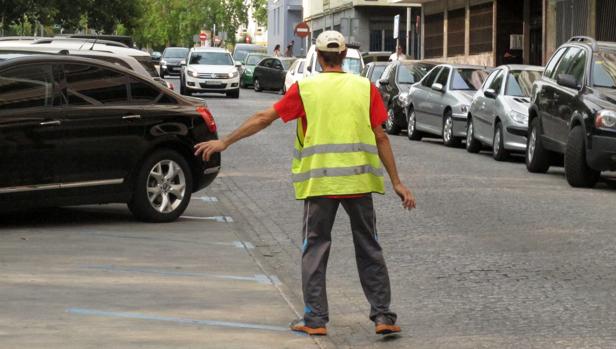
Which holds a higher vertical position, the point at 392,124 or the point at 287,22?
the point at 287,22

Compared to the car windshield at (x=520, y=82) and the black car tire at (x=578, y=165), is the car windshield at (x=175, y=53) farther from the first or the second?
the black car tire at (x=578, y=165)

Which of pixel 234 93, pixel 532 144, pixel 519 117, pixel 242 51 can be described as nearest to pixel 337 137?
pixel 532 144

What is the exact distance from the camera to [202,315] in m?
8.73

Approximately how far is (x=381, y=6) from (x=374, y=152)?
64.4m

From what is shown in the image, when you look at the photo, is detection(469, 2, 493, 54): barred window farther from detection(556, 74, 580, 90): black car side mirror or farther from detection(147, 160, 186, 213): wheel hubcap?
detection(147, 160, 186, 213): wheel hubcap

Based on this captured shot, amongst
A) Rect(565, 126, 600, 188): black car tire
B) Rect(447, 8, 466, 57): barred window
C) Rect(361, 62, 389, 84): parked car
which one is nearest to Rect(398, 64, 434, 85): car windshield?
Rect(361, 62, 389, 84): parked car

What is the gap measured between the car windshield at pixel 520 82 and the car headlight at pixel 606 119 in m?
5.92

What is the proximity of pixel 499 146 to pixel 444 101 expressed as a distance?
13.7 feet

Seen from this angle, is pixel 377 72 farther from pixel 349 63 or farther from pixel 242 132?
pixel 242 132

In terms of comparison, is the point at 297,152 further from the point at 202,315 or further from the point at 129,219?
the point at 129,219

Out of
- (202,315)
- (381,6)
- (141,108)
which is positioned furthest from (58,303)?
(381,6)

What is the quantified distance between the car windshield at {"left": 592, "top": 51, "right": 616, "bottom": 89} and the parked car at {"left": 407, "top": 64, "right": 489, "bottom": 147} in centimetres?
685

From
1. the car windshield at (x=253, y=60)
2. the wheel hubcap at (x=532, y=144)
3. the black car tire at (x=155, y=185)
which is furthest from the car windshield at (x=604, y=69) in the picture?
the car windshield at (x=253, y=60)

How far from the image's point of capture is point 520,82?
23.7m
